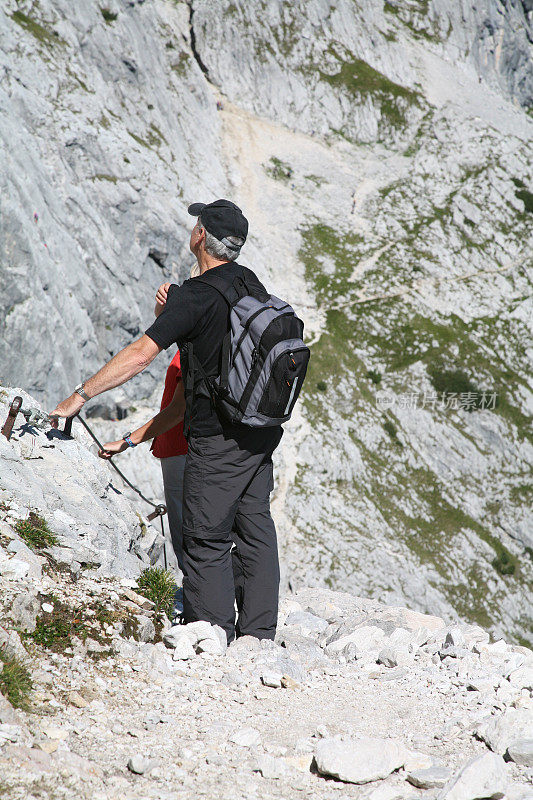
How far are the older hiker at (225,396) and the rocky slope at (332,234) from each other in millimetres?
20833

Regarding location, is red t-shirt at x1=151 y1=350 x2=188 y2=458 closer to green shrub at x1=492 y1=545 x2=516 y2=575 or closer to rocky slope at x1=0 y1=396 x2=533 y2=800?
rocky slope at x1=0 y1=396 x2=533 y2=800

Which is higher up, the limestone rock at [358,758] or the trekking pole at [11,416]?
the trekking pole at [11,416]

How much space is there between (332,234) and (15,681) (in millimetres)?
58416

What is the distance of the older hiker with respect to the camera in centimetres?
524

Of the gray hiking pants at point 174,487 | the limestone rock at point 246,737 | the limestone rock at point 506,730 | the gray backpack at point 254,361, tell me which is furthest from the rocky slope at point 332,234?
the limestone rock at point 506,730

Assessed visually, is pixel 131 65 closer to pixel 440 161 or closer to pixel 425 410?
pixel 440 161

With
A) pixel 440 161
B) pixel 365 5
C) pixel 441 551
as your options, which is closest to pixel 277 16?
pixel 365 5

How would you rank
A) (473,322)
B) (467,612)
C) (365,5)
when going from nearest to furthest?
(467,612)
(473,322)
(365,5)

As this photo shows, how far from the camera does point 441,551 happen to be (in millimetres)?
41438

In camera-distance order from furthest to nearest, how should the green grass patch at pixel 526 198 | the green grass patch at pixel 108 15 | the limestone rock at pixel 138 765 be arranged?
the green grass patch at pixel 526 198, the green grass patch at pixel 108 15, the limestone rock at pixel 138 765

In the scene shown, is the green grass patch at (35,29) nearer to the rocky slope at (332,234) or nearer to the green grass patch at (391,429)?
the rocky slope at (332,234)

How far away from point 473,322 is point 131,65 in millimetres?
38718

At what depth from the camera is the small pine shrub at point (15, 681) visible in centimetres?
360

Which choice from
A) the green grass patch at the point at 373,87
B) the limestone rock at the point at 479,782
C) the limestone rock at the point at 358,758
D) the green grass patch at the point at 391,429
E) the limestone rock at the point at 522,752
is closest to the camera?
the limestone rock at the point at 479,782
